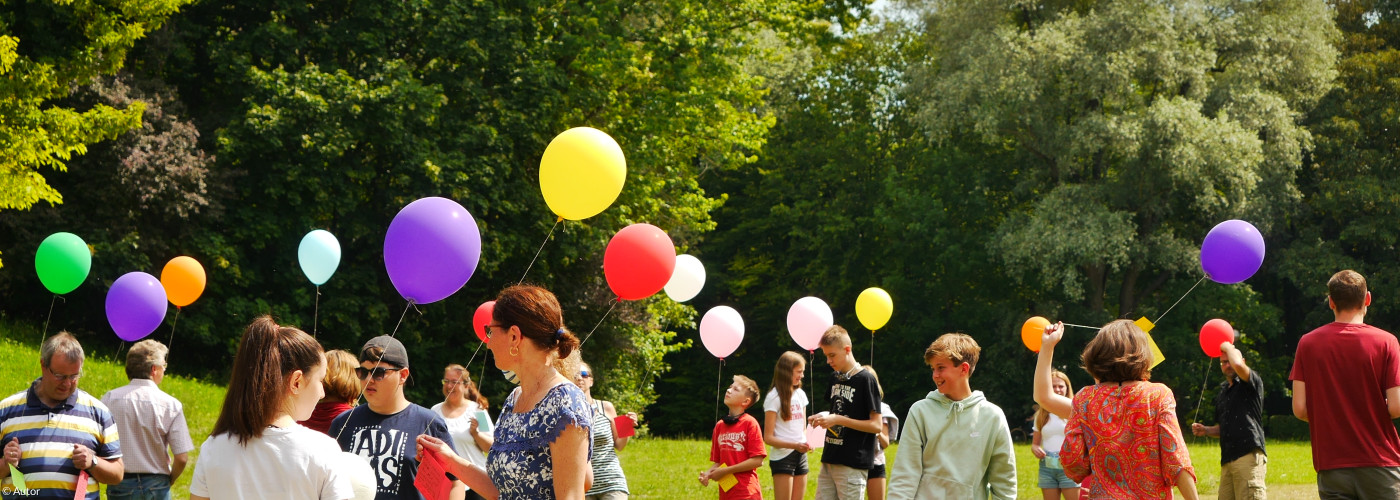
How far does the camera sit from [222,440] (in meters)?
2.97

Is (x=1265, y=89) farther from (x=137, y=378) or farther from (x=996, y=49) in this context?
(x=137, y=378)

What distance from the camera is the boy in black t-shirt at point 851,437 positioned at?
664 cm

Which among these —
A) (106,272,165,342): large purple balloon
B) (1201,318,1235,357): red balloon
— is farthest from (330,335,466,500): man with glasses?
(1201,318,1235,357): red balloon

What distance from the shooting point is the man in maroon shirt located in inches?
195

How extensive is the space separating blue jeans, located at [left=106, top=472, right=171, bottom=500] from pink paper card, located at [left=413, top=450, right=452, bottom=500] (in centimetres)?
302

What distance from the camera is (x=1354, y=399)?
4996 millimetres

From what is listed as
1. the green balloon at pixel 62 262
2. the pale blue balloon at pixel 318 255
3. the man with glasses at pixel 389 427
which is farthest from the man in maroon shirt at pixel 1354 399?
the green balloon at pixel 62 262

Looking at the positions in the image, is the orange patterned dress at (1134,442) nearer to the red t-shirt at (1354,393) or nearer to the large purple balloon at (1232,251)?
the red t-shirt at (1354,393)

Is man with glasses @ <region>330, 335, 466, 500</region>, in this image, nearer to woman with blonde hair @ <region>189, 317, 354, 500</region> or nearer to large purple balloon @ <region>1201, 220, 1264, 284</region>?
woman with blonde hair @ <region>189, 317, 354, 500</region>

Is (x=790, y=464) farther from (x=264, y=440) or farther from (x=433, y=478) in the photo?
(x=264, y=440)

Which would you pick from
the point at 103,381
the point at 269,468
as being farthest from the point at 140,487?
the point at 103,381

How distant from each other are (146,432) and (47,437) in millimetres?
828

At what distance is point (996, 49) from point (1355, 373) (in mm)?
18682

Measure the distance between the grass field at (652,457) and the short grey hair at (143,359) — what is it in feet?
16.5
